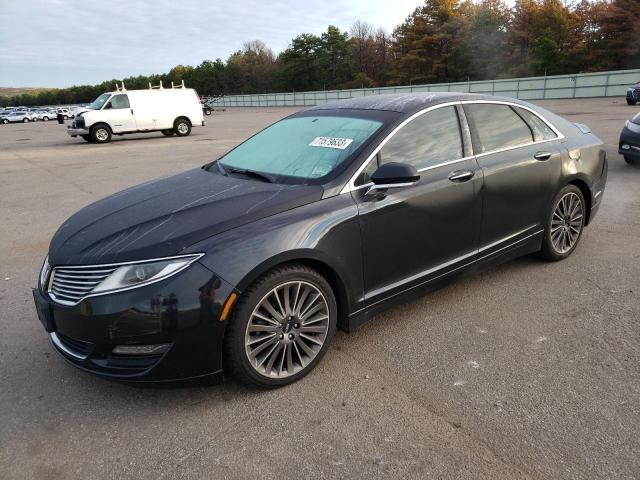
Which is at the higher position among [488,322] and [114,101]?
[114,101]

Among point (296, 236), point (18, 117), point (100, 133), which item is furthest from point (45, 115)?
point (296, 236)

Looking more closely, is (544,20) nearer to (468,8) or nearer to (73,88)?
(468,8)

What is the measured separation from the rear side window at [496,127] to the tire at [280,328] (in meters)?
1.75

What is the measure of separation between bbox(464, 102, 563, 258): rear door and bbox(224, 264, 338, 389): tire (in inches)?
60.6

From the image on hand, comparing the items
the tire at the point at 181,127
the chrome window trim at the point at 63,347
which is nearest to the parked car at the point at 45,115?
the tire at the point at 181,127

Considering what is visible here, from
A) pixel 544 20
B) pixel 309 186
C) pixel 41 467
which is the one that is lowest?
pixel 41 467

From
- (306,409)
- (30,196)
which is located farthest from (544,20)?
(306,409)

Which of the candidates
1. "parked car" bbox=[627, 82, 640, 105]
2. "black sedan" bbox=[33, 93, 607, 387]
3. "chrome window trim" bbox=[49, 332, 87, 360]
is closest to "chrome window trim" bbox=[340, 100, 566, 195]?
"black sedan" bbox=[33, 93, 607, 387]

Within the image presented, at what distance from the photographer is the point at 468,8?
63.9m

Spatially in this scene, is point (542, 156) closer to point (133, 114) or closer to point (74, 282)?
point (74, 282)

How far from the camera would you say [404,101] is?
3617 millimetres

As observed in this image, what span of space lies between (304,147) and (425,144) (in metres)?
0.84

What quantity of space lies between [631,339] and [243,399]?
2463mm

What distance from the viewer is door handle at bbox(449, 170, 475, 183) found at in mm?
3476
